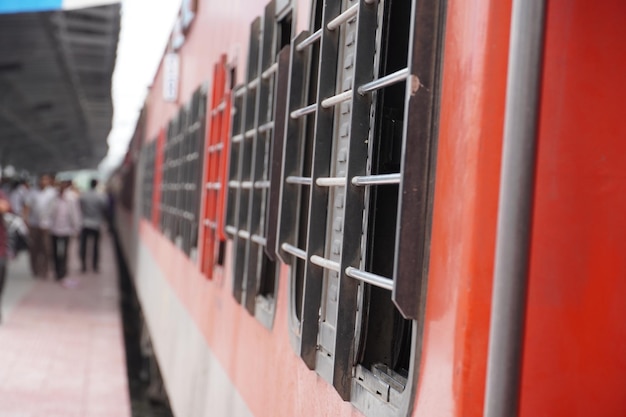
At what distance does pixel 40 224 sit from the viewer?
1473cm

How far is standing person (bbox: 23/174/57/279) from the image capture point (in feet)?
47.9

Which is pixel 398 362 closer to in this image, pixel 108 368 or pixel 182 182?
pixel 182 182

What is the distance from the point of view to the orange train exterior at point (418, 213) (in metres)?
1.69

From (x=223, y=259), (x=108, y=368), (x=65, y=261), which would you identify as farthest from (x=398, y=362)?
(x=65, y=261)

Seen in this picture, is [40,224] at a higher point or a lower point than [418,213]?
lower

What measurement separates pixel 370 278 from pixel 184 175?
231 inches

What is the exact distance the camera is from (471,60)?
1.74 metres

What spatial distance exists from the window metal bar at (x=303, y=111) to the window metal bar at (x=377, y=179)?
0.61 meters

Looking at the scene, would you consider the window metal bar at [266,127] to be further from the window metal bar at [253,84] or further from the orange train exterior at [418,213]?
the window metal bar at [253,84]

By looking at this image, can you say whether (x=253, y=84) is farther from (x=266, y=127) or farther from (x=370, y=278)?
(x=370, y=278)

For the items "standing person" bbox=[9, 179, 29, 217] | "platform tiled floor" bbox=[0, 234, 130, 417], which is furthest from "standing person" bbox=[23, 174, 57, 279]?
"platform tiled floor" bbox=[0, 234, 130, 417]

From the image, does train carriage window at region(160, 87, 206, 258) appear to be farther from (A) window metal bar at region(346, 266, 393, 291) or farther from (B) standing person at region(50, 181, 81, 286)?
(B) standing person at region(50, 181, 81, 286)

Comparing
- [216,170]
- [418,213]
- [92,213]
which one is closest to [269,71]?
[216,170]

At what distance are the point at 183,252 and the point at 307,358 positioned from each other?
464 centimetres
